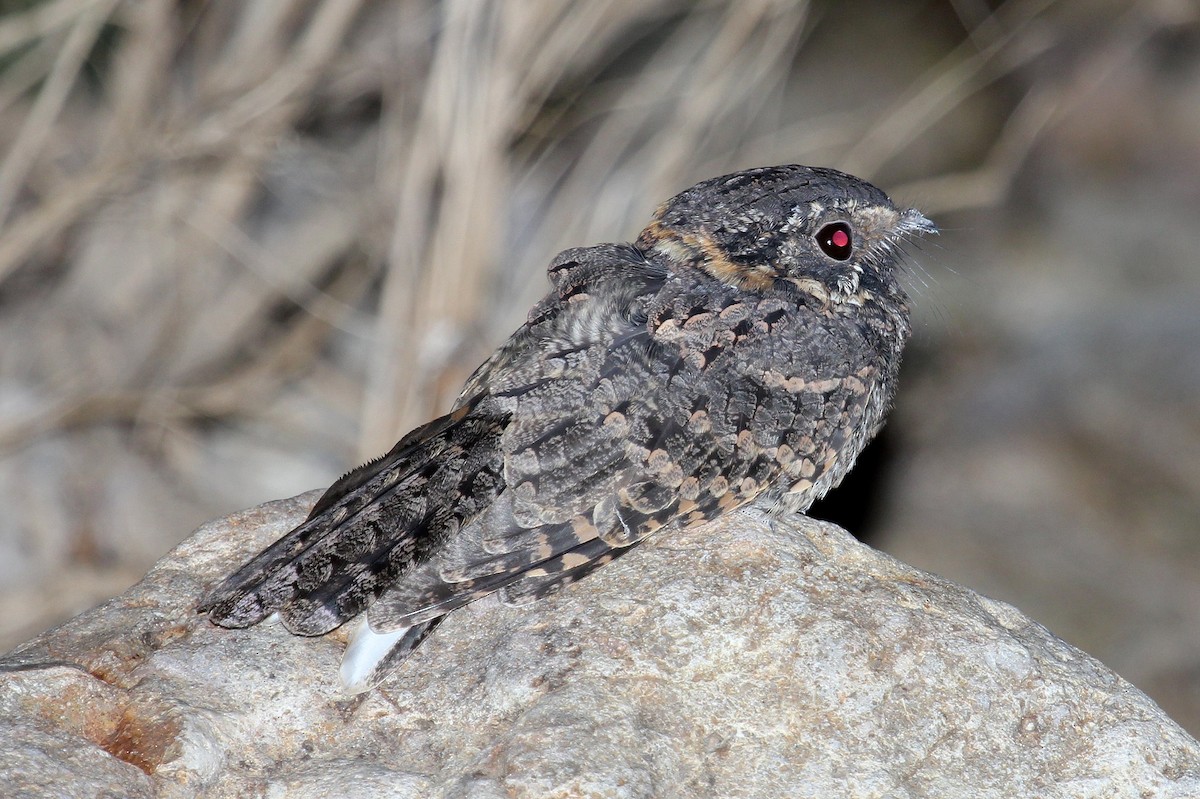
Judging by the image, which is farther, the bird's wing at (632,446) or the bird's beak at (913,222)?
the bird's beak at (913,222)

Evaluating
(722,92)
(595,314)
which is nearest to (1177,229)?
(722,92)

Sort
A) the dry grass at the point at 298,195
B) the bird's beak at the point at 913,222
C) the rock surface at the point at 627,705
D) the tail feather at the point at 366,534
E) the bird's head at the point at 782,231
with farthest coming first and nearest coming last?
1. the dry grass at the point at 298,195
2. the bird's beak at the point at 913,222
3. the bird's head at the point at 782,231
4. the tail feather at the point at 366,534
5. the rock surface at the point at 627,705

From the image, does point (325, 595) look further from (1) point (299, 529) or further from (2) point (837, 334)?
(2) point (837, 334)

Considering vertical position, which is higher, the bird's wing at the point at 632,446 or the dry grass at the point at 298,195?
the dry grass at the point at 298,195

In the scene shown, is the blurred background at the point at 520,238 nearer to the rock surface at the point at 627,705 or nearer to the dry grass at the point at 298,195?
the dry grass at the point at 298,195

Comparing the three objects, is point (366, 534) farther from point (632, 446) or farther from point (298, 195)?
point (298, 195)

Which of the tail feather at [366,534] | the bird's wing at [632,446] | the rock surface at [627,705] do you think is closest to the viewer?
the rock surface at [627,705]

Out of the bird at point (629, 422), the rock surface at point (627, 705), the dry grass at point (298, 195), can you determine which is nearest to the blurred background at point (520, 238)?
the dry grass at point (298, 195)

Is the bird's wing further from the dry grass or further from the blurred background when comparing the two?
the dry grass
